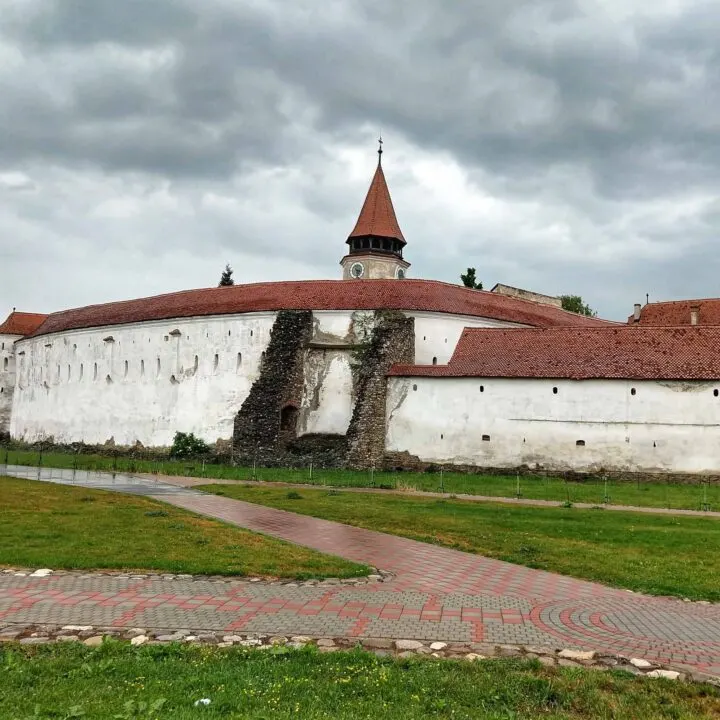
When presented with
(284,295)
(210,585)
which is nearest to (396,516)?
(210,585)

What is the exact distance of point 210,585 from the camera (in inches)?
352

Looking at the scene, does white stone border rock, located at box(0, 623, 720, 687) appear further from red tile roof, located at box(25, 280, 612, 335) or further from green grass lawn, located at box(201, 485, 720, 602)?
red tile roof, located at box(25, 280, 612, 335)

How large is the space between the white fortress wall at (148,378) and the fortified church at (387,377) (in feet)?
0.34

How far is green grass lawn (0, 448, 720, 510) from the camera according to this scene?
22281 millimetres

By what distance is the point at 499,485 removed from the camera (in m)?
26.5

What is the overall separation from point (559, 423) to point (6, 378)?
52360 millimetres

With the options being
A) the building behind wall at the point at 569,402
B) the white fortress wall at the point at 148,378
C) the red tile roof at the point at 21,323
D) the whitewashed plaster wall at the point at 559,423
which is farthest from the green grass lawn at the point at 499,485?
the red tile roof at the point at 21,323

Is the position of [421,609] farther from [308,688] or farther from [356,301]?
[356,301]

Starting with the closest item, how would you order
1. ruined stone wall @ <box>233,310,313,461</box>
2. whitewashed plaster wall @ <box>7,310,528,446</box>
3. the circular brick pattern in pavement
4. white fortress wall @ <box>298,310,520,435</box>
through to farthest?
the circular brick pattern in pavement
ruined stone wall @ <box>233,310,313,461</box>
white fortress wall @ <box>298,310,520,435</box>
whitewashed plaster wall @ <box>7,310,528,446</box>

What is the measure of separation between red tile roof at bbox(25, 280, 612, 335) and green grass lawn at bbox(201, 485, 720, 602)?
20.7 m

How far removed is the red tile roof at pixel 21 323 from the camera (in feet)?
214

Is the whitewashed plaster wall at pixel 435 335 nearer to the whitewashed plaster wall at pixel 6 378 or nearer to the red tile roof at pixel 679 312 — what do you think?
the red tile roof at pixel 679 312

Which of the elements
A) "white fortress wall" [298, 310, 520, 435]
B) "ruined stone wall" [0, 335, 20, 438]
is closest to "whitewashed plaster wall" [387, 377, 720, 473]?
"white fortress wall" [298, 310, 520, 435]

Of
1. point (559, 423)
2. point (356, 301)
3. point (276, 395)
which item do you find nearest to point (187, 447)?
point (276, 395)
